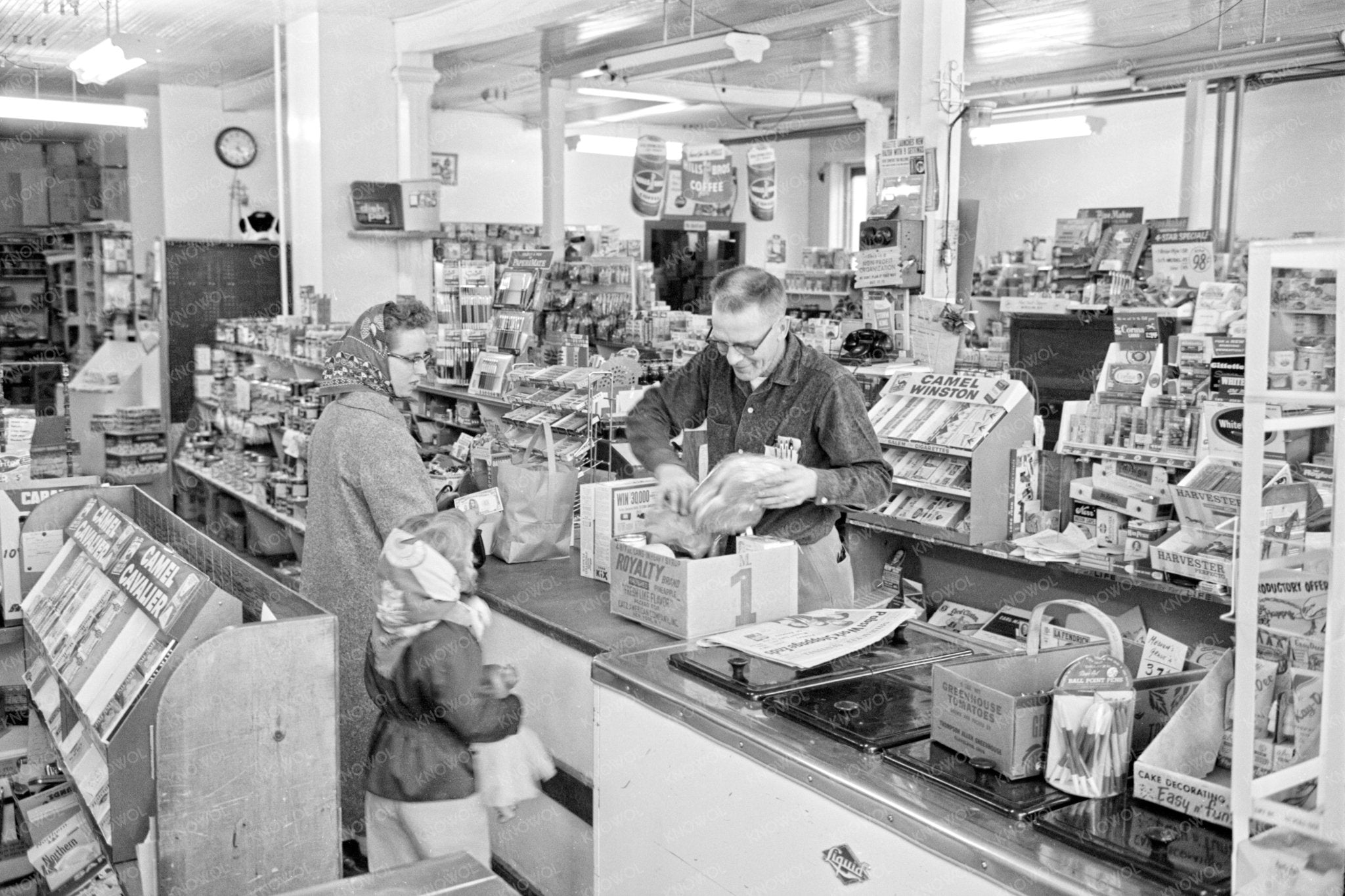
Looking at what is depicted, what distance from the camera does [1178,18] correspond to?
1049cm

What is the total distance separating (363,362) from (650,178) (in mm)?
7165

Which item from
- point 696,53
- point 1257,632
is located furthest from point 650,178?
point 1257,632

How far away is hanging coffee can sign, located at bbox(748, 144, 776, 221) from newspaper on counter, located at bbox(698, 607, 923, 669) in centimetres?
849

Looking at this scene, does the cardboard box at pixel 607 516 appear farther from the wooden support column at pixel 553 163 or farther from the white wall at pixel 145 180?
the white wall at pixel 145 180

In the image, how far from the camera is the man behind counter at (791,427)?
10.3ft

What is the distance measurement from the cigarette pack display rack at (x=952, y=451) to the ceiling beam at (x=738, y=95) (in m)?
8.52

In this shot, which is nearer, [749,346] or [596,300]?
[749,346]

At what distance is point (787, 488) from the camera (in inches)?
116

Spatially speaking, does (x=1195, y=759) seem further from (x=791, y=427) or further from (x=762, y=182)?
(x=762, y=182)

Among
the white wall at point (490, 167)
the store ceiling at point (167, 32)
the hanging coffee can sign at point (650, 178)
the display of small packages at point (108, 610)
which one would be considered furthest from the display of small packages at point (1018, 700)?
the white wall at point (490, 167)

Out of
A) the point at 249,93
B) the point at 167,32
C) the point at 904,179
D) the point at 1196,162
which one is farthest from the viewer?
the point at 1196,162

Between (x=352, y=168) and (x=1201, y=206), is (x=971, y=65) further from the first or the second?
(x=352, y=168)

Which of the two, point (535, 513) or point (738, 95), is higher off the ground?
point (738, 95)

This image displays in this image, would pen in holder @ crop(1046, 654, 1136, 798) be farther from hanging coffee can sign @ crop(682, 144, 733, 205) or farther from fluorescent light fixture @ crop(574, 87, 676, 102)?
fluorescent light fixture @ crop(574, 87, 676, 102)
